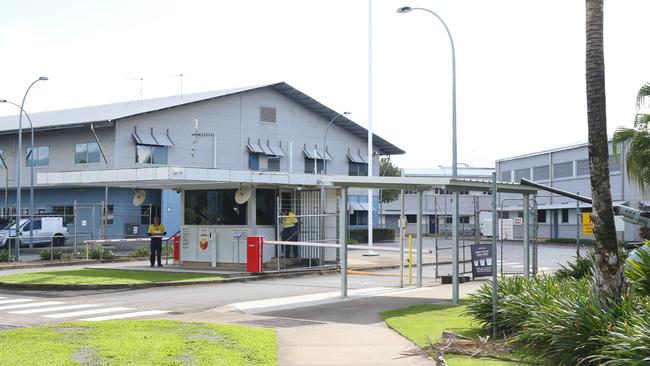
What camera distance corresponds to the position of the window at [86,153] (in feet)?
148

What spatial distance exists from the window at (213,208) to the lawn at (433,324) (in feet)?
38.0

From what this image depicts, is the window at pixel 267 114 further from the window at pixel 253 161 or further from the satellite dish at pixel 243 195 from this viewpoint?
the satellite dish at pixel 243 195

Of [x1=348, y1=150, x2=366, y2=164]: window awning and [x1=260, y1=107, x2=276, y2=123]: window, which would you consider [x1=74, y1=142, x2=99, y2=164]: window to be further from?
[x1=348, y1=150, x2=366, y2=164]: window awning

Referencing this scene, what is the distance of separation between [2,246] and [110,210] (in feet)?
23.7

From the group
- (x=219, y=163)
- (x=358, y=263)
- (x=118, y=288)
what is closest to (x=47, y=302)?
(x=118, y=288)

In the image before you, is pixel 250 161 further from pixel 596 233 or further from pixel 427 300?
pixel 596 233

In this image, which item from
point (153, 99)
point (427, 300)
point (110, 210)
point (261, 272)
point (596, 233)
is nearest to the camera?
point (596, 233)

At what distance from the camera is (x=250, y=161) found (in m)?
51.1

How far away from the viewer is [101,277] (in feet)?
73.1

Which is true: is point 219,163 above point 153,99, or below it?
below

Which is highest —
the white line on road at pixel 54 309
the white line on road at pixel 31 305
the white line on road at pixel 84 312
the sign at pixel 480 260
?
the sign at pixel 480 260

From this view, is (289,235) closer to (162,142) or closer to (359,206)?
(162,142)

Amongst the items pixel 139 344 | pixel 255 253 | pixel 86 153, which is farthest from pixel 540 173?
pixel 139 344

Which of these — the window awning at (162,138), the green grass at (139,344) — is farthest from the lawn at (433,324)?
the window awning at (162,138)
